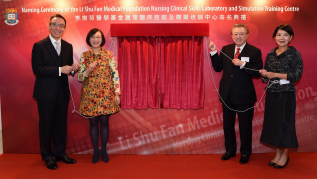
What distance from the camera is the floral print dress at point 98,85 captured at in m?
2.83

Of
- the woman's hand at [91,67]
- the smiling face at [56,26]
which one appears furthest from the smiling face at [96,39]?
the smiling face at [56,26]

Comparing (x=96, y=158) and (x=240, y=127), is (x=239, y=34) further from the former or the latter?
(x=96, y=158)

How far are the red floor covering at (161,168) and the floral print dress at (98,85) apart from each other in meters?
0.71

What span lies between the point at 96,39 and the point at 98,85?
58cm

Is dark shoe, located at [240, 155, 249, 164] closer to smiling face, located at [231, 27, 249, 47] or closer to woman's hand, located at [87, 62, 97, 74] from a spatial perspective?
smiling face, located at [231, 27, 249, 47]

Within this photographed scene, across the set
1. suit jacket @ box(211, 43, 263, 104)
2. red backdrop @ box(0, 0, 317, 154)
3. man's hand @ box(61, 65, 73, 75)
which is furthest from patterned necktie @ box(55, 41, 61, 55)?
suit jacket @ box(211, 43, 263, 104)

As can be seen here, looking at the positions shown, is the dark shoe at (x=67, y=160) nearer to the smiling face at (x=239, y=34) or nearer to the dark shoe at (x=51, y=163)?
the dark shoe at (x=51, y=163)

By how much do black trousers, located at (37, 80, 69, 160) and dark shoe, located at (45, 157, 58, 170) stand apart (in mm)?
56

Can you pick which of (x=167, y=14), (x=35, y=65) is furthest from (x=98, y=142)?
(x=167, y=14)

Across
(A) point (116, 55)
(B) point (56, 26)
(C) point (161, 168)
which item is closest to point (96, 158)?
(C) point (161, 168)

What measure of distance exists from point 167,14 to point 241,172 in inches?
89.6

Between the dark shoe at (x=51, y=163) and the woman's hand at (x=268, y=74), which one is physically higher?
the woman's hand at (x=268, y=74)

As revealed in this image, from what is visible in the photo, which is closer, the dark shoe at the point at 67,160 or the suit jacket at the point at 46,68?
the suit jacket at the point at 46,68

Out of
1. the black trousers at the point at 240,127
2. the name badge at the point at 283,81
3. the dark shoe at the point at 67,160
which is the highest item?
the name badge at the point at 283,81
